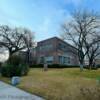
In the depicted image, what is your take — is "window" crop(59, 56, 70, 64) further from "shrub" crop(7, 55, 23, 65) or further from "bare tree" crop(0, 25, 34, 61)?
"shrub" crop(7, 55, 23, 65)

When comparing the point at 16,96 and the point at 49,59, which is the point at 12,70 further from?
the point at 49,59

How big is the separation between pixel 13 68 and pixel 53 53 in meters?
35.6

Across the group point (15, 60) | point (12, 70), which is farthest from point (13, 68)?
point (15, 60)

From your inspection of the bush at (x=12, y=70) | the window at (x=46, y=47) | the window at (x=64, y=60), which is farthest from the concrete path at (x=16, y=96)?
the window at (x=46, y=47)

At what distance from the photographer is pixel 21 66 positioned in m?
24.1

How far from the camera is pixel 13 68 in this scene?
23516 millimetres

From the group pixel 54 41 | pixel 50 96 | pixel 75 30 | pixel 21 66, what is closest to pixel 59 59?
pixel 54 41

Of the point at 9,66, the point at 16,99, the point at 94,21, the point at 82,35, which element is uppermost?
the point at 94,21

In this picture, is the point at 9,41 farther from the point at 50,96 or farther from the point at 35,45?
the point at 50,96

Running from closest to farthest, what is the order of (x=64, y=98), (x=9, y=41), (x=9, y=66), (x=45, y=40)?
(x=64, y=98) < (x=9, y=66) < (x=9, y=41) < (x=45, y=40)

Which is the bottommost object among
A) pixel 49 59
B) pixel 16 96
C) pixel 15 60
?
pixel 16 96

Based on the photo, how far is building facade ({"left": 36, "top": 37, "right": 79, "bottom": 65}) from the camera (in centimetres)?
5834

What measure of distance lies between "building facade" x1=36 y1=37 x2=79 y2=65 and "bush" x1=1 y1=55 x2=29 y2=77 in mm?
31267

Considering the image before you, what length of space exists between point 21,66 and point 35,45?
128 ft
